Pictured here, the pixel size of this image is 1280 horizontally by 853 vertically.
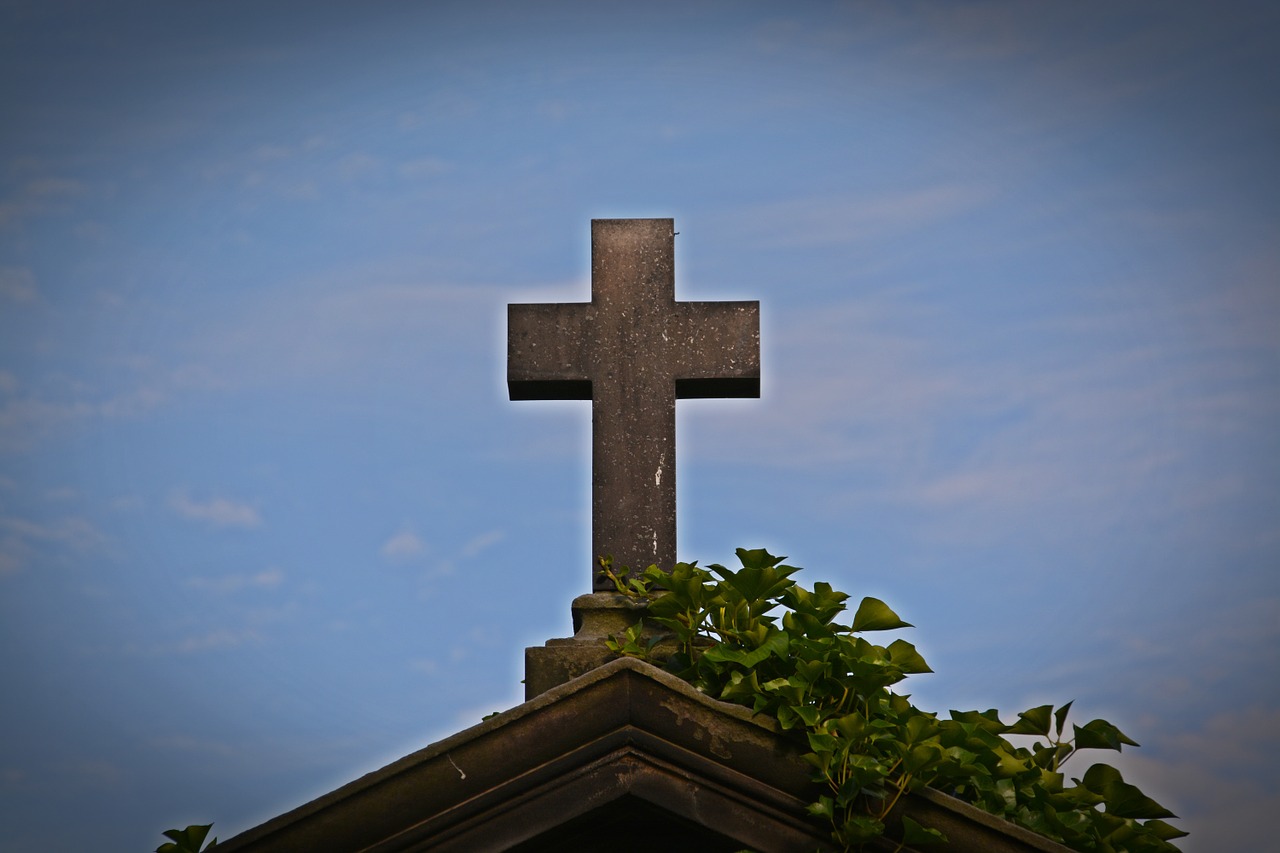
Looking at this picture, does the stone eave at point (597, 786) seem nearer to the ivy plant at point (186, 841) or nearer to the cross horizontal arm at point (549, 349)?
the ivy plant at point (186, 841)

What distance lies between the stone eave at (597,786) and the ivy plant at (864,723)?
86mm

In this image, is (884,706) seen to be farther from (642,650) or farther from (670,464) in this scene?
(670,464)

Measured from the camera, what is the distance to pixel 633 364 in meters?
5.12

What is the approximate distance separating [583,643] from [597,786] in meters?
0.94

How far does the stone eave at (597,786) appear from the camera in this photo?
3533mm

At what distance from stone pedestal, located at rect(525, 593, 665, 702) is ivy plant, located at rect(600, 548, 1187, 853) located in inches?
17.7

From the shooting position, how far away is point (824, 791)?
3543mm

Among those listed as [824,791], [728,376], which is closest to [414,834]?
[824,791]

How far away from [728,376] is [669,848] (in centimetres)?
190

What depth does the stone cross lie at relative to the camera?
495cm

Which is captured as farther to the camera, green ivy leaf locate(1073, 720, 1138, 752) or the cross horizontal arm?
the cross horizontal arm

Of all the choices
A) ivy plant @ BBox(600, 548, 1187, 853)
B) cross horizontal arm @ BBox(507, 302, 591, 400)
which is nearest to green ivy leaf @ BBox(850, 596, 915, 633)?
ivy plant @ BBox(600, 548, 1187, 853)

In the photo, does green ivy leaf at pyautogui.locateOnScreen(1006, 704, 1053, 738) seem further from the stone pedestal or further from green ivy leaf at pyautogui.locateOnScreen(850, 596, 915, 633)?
the stone pedestal

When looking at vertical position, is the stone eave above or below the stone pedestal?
below
